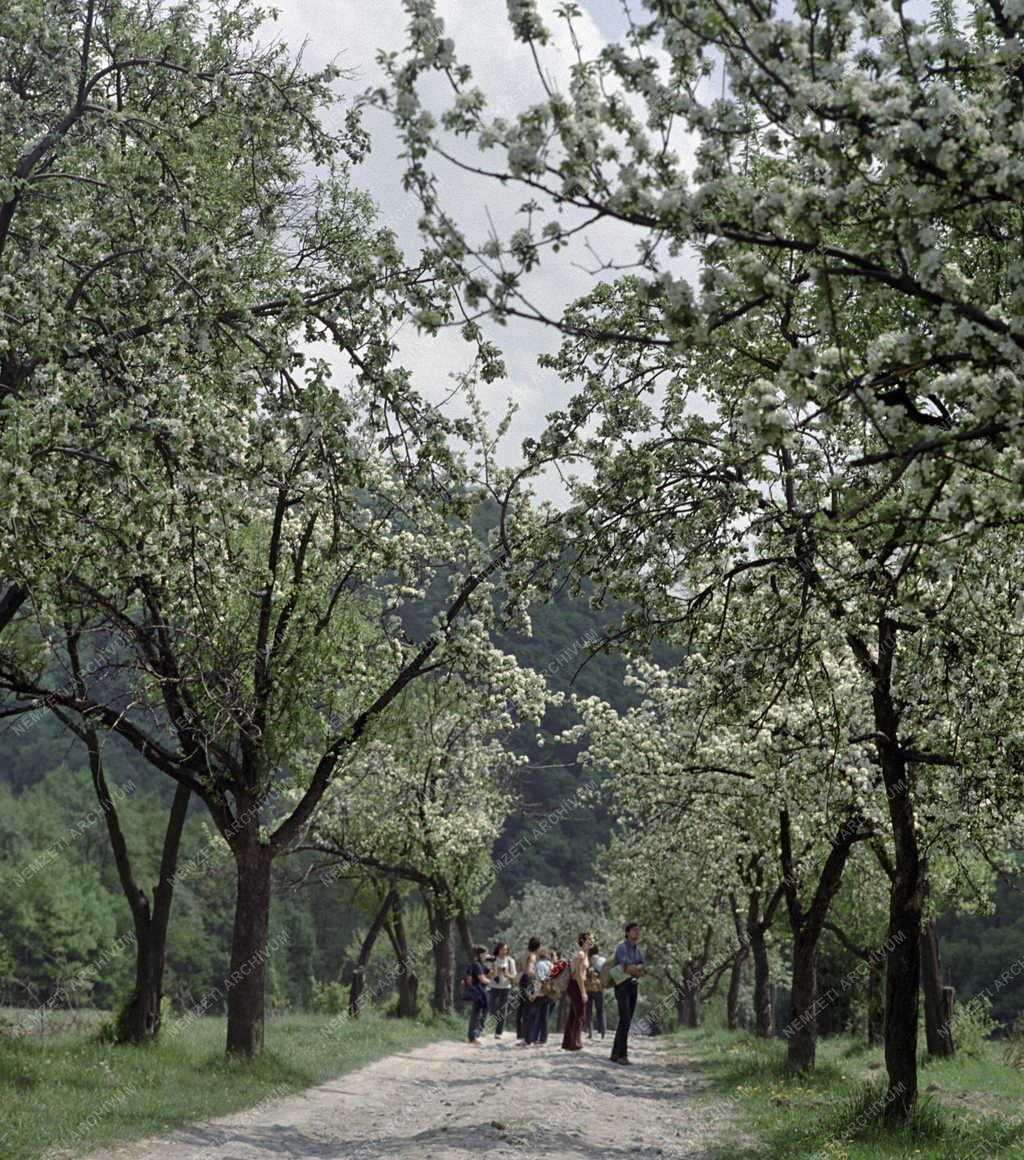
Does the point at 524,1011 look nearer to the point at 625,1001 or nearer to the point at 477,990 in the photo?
the point at 477,990

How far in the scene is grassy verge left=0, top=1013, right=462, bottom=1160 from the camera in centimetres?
1065

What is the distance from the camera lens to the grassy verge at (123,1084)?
10.6 meters

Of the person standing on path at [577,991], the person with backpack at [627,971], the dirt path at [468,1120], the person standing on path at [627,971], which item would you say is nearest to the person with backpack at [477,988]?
the person standing on path at [577,991]

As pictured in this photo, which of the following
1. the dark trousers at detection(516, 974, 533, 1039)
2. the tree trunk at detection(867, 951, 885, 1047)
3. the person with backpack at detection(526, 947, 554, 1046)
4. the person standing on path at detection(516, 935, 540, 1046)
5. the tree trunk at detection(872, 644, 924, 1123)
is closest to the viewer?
the tree trunk at detection(872, 644, 924, 1123)

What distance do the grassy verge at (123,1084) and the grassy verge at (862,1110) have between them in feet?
19.1

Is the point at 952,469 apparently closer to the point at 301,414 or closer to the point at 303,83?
the point at 301,414

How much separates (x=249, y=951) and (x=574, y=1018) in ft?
30.6

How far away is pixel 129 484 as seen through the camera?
9.23m

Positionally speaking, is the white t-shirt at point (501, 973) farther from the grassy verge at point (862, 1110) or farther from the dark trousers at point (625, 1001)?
the dark trousers at point (625, 1001)

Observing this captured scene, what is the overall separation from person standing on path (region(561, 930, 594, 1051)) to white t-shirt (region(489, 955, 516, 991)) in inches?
138

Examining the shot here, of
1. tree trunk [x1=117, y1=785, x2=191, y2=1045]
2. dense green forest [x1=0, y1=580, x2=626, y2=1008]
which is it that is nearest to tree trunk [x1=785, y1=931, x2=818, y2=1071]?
tree trunk [x1=117, y1=785, x2=191, y2=1045]

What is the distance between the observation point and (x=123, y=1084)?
44.7 feet

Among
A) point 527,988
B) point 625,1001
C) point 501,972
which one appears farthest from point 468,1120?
point 501,972

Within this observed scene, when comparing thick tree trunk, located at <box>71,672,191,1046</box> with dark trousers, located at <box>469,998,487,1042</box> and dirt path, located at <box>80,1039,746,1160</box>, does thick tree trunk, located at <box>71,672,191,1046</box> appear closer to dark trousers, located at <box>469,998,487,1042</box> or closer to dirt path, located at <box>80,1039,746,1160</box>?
dirt path, located at <box>80,1039,746,1160</box>
